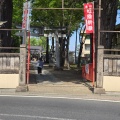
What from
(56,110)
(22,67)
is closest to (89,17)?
(22,67)

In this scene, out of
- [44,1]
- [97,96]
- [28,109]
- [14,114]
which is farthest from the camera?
[44,1]

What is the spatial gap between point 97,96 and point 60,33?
22.7 metres

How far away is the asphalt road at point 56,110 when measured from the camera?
10047mm

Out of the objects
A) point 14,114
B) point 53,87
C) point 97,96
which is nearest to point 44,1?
point 53,87

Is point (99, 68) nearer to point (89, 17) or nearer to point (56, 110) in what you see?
point (89, 17)

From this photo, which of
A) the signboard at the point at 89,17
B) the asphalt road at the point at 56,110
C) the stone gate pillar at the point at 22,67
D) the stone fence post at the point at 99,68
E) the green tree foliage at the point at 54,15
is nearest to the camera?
the asphalt road at the point at 56,110

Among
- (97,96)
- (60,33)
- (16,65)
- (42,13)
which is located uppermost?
(42,13)

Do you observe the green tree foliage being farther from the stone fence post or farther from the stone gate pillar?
the stone fence post

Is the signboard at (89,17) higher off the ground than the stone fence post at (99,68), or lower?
higher

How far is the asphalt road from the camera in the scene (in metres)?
10.0

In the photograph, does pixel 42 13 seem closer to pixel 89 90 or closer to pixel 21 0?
pixel 21 0

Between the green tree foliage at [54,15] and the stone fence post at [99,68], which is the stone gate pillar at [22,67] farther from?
the green tree foliage at [54,15]

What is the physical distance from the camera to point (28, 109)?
11.4 metres

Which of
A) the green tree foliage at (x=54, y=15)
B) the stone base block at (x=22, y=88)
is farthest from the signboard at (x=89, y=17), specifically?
the green tree foliage at (x=54, y=15)
